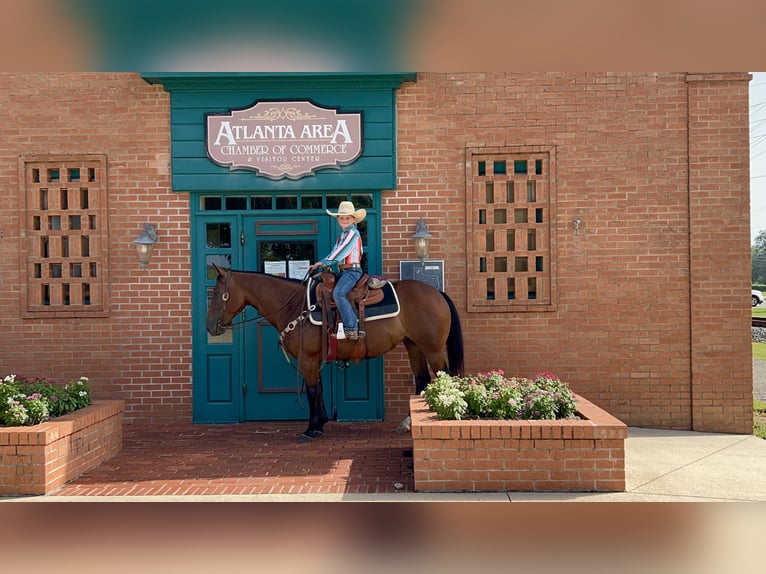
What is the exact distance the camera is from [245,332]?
8703mm

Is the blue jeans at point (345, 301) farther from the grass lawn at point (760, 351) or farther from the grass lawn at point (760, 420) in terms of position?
the grass lawn at point (760, 351)

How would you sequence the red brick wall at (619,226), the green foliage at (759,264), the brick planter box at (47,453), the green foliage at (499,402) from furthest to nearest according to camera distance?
the green foliage at (759,264), the red brick wall at (619,226), the green foliage at (499,402), the brick planter box at (47,453)

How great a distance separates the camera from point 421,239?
8273mm

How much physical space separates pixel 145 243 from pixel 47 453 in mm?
3269

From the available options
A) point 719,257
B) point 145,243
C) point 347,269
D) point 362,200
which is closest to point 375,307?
point 347,269

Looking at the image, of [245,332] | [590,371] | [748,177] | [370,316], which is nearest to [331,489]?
[370,316]

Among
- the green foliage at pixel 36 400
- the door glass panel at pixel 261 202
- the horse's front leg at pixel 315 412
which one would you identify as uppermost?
the door glass panel at pixel 261 202

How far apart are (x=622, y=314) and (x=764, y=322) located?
82.4ft

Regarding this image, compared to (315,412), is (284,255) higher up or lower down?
higher up

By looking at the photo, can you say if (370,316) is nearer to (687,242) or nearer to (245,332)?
(245,332)

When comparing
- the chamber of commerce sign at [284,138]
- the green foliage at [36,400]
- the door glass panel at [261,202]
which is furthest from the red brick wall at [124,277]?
the green foliage at [36,400]

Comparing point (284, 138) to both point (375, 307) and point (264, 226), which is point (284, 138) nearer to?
point (264, 226)

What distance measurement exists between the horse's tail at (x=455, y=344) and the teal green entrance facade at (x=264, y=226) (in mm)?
1191

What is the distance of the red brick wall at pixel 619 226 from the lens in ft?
27.4
